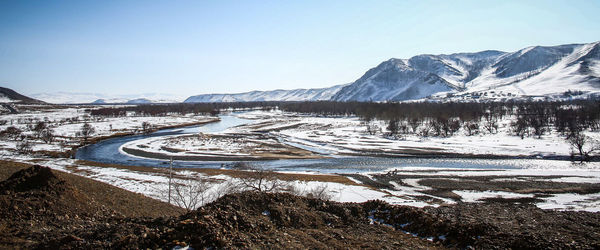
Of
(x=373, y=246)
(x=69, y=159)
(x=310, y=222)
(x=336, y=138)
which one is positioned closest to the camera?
(x=373, y=246)

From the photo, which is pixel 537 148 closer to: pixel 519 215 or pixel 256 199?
pixel 519 215

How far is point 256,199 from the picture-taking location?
1079 centimetres

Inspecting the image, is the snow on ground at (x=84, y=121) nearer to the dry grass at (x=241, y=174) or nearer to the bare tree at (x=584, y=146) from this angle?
the dry grass at (x=241, y=174)

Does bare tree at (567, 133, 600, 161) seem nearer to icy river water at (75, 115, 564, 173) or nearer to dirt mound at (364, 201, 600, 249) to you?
icy river water at (75, 115, 564, 173)

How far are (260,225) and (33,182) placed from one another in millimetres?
9590

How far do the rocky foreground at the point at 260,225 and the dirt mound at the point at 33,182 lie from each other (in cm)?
3

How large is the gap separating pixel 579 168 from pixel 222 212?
158 feet

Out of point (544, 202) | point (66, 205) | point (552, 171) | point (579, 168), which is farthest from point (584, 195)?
point (66, 205)

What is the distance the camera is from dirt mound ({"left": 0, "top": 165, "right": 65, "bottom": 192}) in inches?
442

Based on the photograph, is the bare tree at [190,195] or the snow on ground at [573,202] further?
the snow on ground at [573,202]

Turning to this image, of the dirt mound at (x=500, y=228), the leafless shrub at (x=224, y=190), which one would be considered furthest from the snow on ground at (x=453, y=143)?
the dirt mound at (x=500, y=228)

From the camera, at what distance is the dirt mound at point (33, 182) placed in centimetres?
1123

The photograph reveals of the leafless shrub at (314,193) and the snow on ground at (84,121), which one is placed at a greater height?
the snow on ground at (84,121)

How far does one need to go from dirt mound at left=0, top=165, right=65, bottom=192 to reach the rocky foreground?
3 centimetres
